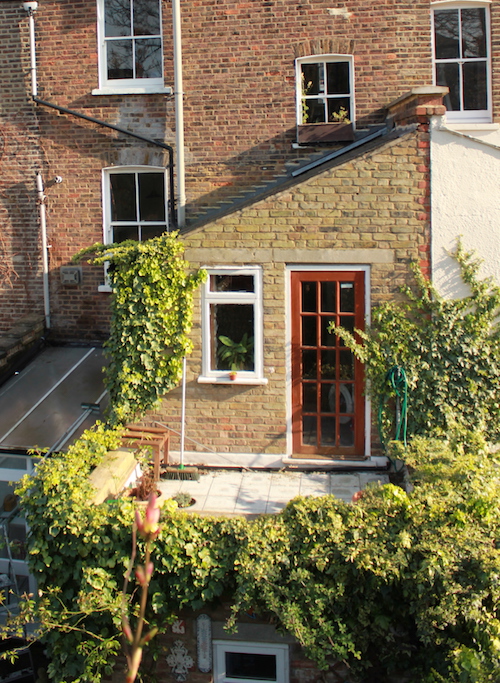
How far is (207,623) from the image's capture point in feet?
21.9

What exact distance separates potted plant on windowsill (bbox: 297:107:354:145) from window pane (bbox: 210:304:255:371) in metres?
3.52

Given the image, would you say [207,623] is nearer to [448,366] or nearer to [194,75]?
[448,366]

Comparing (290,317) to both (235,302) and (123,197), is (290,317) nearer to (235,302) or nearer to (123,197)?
(235,302)

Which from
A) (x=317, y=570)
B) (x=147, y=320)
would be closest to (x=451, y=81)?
(x=147, y=320)

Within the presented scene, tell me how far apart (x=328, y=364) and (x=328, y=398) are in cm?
46

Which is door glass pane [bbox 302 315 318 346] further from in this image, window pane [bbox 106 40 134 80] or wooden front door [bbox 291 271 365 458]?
window pane [bbox 106 40 134 80]

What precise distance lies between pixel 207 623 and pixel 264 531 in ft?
3.94

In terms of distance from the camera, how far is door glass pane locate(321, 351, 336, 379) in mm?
8648

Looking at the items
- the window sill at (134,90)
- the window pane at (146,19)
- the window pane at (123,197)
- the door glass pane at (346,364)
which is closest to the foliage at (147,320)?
the door glass pane at (346,364)

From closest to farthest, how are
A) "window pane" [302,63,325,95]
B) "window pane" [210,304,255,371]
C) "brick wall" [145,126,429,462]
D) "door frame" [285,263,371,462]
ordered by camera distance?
"brick wall" [145,126,429,462], "door frame" [285,263,371,462], "window pane" [210,304,255,371], "window pane" [302,63,325,95]

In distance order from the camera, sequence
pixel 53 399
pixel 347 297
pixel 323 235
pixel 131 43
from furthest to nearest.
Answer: pixel 131 43 < pixel 53 399 < pixel 347 297 < pixel 323 235

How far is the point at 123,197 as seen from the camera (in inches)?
445

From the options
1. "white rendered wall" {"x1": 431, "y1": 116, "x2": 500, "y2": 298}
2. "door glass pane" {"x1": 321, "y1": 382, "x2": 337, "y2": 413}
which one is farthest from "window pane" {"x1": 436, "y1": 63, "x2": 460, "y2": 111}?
"door glass pane" {"x1": 321, "y1": 382, "x2": 337, "y2": 413}

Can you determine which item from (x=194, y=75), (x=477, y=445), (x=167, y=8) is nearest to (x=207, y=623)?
(x=477, y=445)
